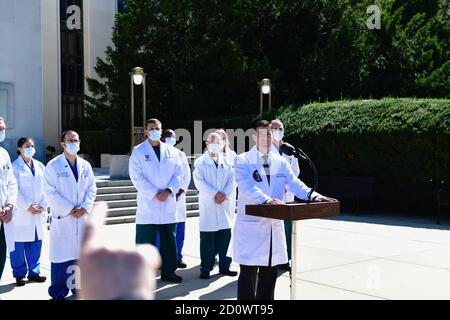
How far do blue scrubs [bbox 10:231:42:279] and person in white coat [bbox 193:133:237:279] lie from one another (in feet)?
7.05

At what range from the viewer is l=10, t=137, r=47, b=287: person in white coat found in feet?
23.3

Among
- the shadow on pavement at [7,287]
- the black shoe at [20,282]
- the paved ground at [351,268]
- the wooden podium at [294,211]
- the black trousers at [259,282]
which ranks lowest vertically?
the paved ground at [351,268]

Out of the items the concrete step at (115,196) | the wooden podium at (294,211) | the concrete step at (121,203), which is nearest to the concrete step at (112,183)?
the concrete step at (115,196)

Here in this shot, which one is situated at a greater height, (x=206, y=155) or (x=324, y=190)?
(x=206, y=155)

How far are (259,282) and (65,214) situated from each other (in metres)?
2.34

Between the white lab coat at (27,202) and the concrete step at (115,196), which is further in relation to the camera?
the concrete step at (115,196)

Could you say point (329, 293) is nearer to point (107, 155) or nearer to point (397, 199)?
point (397, 199)

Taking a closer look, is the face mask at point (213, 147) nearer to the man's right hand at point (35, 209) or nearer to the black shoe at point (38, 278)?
the man's right hand at point (35, 209)

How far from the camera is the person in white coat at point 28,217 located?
709 centimetres

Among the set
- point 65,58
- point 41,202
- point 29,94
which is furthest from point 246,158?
point 65,58

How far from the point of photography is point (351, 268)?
7844mm

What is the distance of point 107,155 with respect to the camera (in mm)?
23984

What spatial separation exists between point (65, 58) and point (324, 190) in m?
24.1

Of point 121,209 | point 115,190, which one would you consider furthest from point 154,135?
point 115,190
